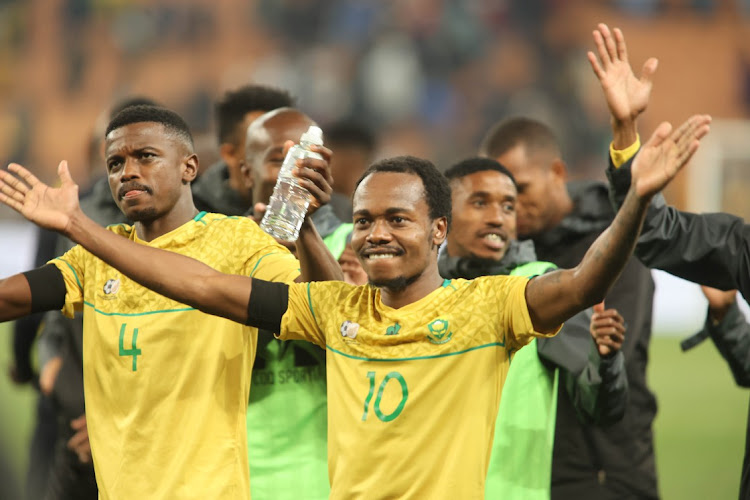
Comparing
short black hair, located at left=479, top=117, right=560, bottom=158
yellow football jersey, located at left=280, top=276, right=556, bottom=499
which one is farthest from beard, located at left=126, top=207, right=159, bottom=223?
short black hair, located at left=479, top=117, right=560, bottom=158

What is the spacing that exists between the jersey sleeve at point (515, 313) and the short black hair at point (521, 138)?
2255 mm

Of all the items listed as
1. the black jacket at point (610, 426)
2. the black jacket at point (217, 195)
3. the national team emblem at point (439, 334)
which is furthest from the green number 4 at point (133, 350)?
the black jacket at point (610, 426)

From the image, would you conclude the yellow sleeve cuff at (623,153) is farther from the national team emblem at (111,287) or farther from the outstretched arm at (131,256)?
the national team emblem at (111,287)

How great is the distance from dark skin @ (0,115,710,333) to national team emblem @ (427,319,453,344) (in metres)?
0.14

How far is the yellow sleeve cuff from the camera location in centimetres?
328

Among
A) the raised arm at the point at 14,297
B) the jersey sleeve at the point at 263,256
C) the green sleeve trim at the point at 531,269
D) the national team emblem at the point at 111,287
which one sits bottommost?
the raised arm at the point at 14,297

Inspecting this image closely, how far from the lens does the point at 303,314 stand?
10.5ft

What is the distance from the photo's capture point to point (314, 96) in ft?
51.5

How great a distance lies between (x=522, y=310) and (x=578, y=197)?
2.18 metres

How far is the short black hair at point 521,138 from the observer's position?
5258 millimetres

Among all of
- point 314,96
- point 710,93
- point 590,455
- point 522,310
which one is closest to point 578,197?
point 590,455

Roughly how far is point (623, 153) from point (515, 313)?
0.65m

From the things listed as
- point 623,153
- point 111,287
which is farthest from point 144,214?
point 623,153

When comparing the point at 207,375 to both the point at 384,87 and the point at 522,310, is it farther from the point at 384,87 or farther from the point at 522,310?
the point at 384,87
